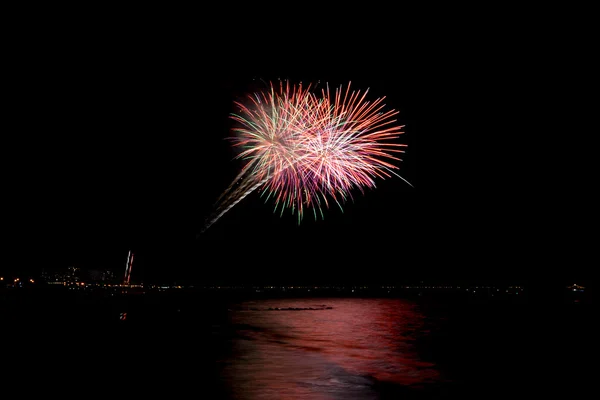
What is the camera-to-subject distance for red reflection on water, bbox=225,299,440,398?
372 inches

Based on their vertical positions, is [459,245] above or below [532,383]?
above

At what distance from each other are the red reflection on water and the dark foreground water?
0.8 inches

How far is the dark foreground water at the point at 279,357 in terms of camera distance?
359 inches

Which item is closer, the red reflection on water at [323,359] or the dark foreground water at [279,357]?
the dark foreground water at [279,357]

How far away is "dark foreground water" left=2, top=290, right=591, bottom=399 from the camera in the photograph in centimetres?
912

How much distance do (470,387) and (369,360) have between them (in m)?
3.10

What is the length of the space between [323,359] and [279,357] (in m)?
0.82

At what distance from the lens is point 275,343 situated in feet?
49.7

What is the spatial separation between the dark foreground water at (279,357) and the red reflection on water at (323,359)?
0.02 metres

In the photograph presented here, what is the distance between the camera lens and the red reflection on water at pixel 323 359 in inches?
372

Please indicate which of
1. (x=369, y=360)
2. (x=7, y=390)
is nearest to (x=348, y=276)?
(x=369, y=360)

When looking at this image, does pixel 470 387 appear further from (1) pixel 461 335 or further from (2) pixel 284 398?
(1) pixel 461 335

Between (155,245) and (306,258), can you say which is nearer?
(155,245)

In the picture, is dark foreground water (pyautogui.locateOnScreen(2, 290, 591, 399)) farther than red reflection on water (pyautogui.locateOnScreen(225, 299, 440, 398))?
No
